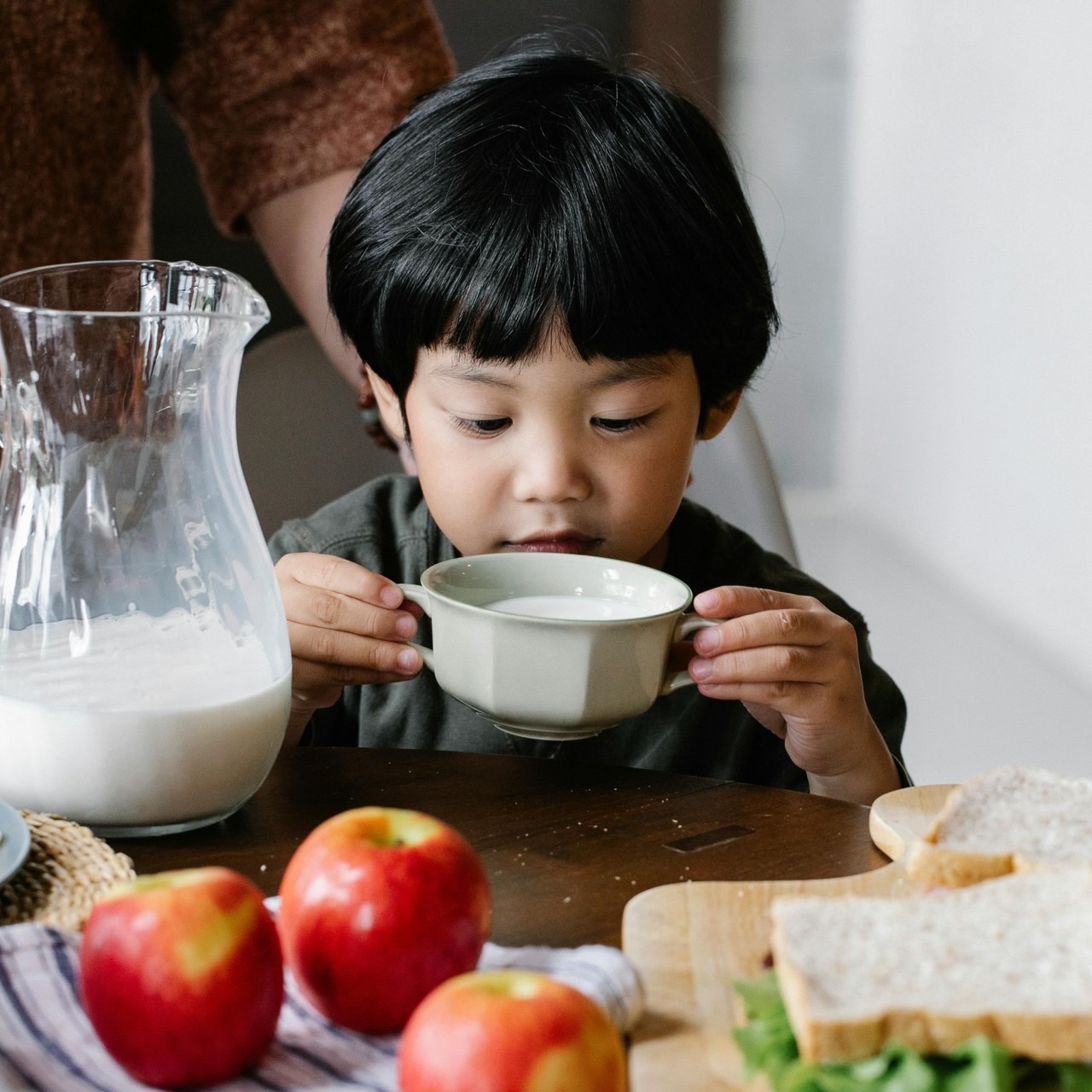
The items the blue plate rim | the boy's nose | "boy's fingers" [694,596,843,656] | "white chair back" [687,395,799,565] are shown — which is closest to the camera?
the blue plate rim

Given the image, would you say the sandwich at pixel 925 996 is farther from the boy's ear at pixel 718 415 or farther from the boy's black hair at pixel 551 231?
the boy's ear at pixel 718 415

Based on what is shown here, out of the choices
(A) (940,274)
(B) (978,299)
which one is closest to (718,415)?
(B) (978,299)

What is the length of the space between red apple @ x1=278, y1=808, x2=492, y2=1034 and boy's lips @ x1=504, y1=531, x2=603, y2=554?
542 mm

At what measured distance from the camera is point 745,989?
62 centimetres

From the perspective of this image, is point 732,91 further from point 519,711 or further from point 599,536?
point 519,711

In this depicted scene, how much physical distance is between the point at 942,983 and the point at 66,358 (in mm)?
574

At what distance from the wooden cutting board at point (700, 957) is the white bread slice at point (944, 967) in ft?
0.12

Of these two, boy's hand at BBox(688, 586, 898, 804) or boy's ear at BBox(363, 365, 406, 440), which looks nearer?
boy's hand at BBox(688, 586, 898, 804)

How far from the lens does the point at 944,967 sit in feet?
2.03

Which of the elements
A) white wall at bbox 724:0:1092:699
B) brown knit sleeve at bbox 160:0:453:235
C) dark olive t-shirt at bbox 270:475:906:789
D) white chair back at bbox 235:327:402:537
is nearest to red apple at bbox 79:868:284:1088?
dark olive t-shirt at bbox 270:475:906:789

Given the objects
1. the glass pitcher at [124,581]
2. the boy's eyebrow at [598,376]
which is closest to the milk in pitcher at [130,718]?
the glass pitcher at [124,581]

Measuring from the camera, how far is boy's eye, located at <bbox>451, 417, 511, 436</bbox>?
1117 millimetres

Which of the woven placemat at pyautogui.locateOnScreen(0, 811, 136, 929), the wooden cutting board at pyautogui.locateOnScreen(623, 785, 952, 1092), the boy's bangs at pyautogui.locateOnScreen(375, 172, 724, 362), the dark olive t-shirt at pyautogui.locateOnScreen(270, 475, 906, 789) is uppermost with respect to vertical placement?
the boy's bangs at pyautogui.locateOnScreen(375, 172, 724, 362)

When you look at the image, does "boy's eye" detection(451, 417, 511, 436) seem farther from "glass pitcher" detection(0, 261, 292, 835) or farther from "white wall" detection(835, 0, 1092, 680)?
"white wall" detection(835, 0, 1092, 680)
